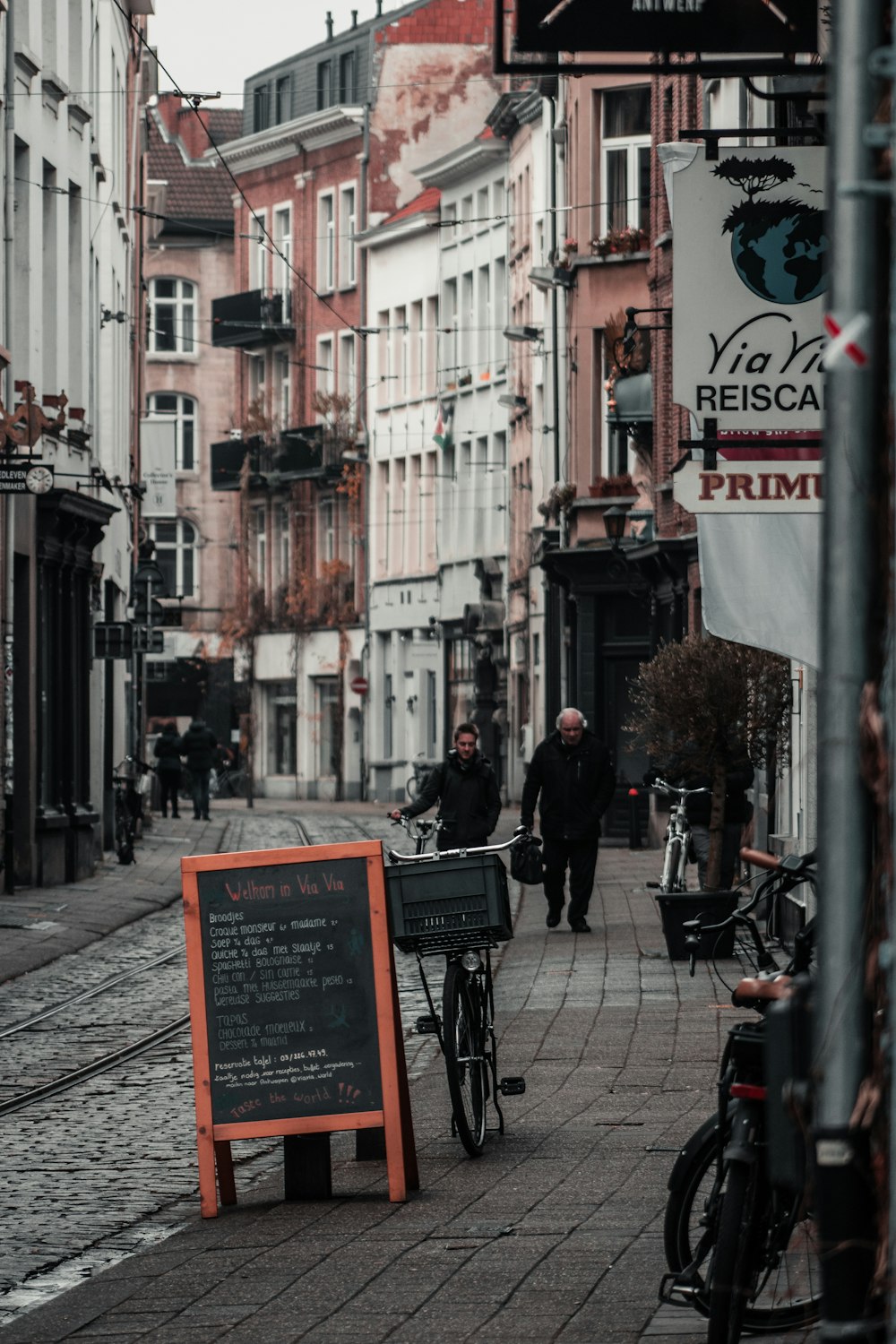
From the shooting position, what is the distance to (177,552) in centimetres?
7119

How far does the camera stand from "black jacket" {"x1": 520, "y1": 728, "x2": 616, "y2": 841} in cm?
2044

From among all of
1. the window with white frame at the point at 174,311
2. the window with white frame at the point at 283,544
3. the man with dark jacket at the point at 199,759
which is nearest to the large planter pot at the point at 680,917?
the man with dark jacket at the point at 199,759

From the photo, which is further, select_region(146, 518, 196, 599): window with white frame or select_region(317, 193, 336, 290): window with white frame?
select_region(146, 518, 196, 599): window with white frame

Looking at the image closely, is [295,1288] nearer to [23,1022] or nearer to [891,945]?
[891,945]

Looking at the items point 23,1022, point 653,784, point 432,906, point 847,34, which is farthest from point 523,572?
point 847,34

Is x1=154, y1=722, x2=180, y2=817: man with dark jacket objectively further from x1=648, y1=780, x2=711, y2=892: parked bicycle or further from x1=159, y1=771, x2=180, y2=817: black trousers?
x1=648, y1=780, x2=711, y2=892: parked bicycle

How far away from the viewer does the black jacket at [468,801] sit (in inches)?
690

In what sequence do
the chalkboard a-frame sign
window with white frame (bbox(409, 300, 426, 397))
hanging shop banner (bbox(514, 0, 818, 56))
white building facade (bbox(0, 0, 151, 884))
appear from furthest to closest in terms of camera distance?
window with white frame (bbox(409, 300, 426, 397))
white building facade (bbox(0, 0, 151, 884))
the chalkboard a-frame sign
hanging shop banner (bbox(514, 0, 818, 56))

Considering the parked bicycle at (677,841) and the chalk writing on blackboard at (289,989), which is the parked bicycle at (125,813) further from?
the chalk writing on blackboard at (289,989)

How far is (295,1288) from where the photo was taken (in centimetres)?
707

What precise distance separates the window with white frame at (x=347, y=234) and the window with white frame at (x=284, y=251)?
174 centimetres

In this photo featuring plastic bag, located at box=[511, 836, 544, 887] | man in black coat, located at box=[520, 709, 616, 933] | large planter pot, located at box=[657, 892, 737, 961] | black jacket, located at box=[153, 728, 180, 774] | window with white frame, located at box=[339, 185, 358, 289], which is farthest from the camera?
window with white frame, located at box=[339, 185, 358, 289]

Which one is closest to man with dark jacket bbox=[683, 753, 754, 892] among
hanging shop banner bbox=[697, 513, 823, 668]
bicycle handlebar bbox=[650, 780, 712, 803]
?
bicycle handlebar bbox=[650, 780, 712, 803]

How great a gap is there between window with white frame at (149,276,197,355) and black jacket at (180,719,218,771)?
28982mm
